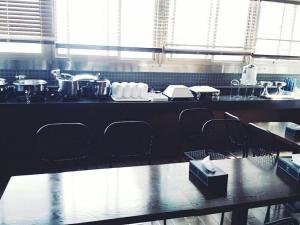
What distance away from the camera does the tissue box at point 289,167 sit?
1.60 metres

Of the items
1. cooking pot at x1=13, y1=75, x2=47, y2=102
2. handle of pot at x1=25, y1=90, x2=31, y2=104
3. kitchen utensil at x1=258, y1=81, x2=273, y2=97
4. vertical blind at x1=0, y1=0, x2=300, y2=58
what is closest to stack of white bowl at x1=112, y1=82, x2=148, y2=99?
vertical blind at x1=0, y1=0, x2=300, y2=58

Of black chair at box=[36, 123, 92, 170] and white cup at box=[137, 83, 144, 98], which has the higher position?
white cup at box=[137, 83, 144, 98]

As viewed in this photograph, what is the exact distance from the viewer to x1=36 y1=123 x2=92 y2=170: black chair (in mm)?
1976

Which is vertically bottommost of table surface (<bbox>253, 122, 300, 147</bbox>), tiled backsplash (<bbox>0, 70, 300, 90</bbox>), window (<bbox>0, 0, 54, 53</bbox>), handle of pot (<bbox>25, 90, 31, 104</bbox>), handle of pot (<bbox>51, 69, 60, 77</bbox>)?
table surface (<bbox>253, 122, 300, 147</bbox>)

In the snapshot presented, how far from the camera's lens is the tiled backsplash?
306cm

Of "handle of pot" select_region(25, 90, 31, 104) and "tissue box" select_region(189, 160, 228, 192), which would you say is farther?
"handle of pot" select_region(25, 90, 31, 104)

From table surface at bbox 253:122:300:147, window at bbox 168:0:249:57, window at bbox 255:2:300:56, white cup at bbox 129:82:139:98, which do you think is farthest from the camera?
window at bbox 255:2:300:56

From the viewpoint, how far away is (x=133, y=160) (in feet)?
11.0

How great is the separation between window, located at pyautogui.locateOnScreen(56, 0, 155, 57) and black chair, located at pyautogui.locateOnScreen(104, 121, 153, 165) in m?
1.37

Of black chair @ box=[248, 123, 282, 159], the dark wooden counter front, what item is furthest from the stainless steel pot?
black chair @ box=[248, 123, 282, 159]

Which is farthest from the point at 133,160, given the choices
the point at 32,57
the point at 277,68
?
the point at 277,68

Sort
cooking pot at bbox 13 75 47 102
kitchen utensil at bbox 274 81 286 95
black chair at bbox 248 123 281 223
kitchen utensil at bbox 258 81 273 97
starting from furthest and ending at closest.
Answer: kitchen utensil at bbox 274 81 286 95
kitchen utensil at bbox 258 81 273 97
cooking pot at bbox 13 75 47 102
black chair at bbox 248 123 281 223

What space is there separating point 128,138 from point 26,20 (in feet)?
5.41

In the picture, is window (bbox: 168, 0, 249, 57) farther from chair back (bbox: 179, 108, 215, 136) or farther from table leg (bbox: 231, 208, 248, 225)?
table leg (bbox: 231, 208, 248, 225)
